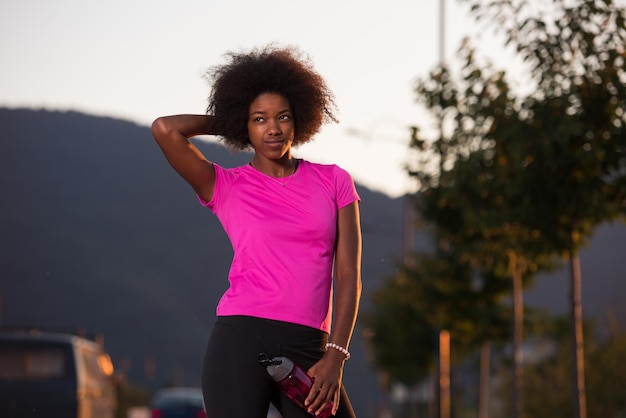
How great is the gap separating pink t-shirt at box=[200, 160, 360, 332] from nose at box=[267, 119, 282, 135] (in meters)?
0.17

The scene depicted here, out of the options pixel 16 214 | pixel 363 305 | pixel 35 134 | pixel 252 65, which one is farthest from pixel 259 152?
pixel 35 134

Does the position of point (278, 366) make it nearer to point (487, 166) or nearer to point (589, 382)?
point (487, 166)

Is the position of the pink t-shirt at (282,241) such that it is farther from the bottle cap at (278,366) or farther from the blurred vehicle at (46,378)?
the blurred vehicle at (46,378)

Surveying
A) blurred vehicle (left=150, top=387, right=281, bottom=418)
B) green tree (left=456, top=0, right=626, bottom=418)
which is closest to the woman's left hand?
green tree (left=456, top=0, right=626, bottom=418)

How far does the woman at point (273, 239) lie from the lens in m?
4.46

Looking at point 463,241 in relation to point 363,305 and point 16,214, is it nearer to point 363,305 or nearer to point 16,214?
point 363,305

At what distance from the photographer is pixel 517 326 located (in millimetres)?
24094

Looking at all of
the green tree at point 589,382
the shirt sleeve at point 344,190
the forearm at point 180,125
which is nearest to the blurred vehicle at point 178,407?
the green tree at point 589,382

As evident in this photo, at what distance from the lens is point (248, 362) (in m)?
4.43

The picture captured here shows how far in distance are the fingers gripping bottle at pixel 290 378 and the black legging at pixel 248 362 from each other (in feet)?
0.16

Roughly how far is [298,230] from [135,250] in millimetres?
126534

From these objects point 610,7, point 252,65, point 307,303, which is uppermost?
point 610,7

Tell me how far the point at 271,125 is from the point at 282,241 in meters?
0.49

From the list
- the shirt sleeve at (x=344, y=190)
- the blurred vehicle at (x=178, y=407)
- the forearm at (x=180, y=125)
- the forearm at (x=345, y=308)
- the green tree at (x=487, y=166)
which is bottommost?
the blurred vehicle at (x=178, y=407)
